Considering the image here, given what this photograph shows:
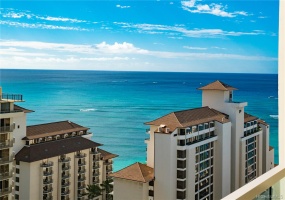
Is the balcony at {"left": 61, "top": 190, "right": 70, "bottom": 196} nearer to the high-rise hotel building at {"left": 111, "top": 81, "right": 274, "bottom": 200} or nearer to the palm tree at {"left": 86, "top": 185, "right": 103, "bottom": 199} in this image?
the palm tree at {"left": 86, "top": 185, "right": 103, "bottom": 199}

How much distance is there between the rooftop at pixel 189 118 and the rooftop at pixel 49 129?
2933 mm

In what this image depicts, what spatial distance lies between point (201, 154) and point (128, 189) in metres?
1.86

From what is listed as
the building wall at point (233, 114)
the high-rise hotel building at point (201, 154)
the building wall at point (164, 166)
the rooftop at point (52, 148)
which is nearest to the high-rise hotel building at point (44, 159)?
the rooftop at point (52, 148)

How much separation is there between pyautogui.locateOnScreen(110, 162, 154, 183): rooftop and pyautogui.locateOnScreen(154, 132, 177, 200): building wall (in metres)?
0.18

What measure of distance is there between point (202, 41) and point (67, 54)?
350 inches

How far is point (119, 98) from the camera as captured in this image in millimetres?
27297

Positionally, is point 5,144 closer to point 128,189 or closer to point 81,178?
point 128,189

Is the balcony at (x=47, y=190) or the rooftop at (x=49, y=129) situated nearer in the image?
the balcony at (x=47, y=190)

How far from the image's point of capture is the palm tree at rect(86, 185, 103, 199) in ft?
30.0

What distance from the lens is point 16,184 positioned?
8.23m

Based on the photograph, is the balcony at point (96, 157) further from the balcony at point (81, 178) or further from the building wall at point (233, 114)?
the building wall at point (233, 114)

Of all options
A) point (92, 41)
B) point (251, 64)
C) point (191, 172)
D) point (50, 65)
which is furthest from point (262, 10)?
point (191, 172)

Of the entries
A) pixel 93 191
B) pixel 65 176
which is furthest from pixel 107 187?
pixel 65 176

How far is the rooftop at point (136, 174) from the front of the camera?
22.4 ft
